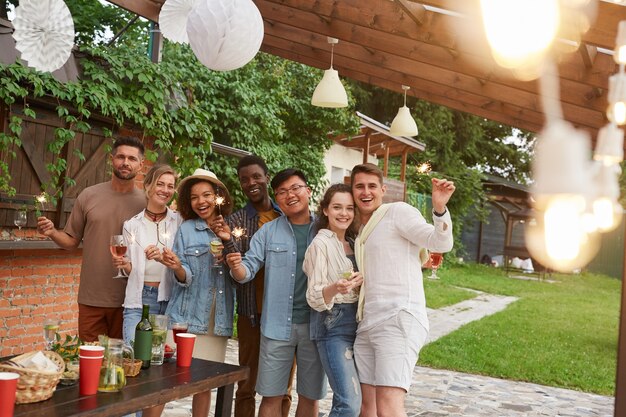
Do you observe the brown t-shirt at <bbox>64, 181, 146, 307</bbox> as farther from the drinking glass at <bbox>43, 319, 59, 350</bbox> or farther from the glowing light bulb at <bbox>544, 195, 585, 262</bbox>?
the glowing light bulb at <bbox>544, 195, 585, 262</bbox>

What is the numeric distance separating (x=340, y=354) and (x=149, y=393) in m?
1.10

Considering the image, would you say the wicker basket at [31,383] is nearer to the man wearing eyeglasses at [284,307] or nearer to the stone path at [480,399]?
the man wearing eyeglasses at [284,307]

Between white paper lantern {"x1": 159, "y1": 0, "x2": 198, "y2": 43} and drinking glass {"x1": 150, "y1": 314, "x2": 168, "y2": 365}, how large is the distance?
5.49 feet

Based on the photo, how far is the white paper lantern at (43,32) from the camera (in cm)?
397

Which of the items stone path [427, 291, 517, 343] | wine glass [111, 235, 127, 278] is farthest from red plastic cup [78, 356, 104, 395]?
stone path [427, 291, 517, 343]

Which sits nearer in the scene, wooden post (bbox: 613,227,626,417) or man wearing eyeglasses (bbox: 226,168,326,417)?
wooden post (bbox: 613,227,626,417)

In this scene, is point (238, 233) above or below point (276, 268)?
above

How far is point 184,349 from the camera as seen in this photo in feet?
11.2

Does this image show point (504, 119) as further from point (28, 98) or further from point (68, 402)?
point (68, 402)

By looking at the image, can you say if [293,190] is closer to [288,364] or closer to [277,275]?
[277,275]

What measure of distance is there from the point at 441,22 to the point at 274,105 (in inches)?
228

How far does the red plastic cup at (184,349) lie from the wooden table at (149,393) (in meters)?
0.04

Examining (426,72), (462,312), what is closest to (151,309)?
(426,72)

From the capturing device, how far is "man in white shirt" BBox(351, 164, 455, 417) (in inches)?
134
